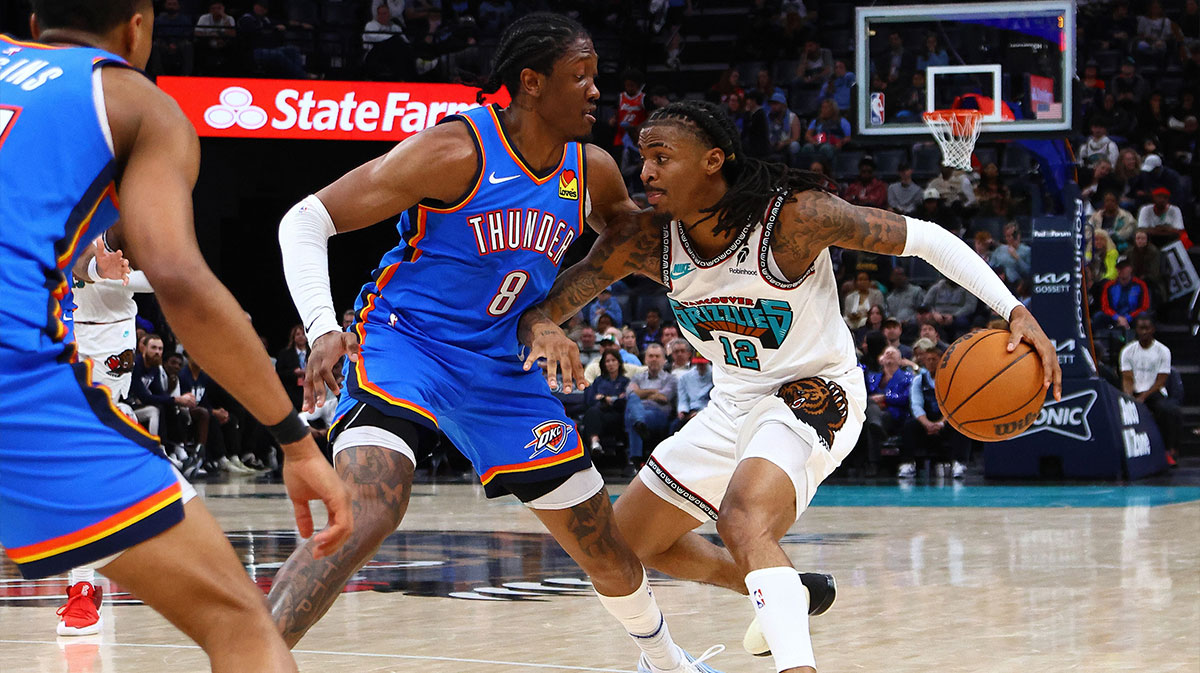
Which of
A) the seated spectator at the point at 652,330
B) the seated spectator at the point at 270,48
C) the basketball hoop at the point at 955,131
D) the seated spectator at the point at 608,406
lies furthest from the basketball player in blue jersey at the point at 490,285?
the seated spectator at the point at 270,48

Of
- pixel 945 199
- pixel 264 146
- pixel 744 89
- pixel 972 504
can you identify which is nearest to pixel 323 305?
pixel 972 504

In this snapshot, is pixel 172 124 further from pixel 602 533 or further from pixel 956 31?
pixel 956 31

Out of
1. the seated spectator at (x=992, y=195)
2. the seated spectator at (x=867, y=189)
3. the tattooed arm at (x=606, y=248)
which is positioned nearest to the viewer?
the tattooed arm at (x=606, y=248)

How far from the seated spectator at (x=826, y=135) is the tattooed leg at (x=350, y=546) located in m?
12.1

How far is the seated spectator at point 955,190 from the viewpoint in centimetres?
1408

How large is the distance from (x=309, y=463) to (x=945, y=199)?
41.4ft

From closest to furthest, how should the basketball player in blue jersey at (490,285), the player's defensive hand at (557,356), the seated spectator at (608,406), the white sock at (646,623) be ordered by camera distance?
the player's defensive hand at (557,356), the basketball player in blue jersey at (490,285), the white sock at (646,623), the seated spectator at (608,406)

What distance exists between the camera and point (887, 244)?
4.09m

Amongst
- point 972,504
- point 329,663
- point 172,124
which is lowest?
point 972,504

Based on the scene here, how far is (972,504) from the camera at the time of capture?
10039 mm

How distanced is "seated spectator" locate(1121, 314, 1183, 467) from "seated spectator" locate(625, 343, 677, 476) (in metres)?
4.17

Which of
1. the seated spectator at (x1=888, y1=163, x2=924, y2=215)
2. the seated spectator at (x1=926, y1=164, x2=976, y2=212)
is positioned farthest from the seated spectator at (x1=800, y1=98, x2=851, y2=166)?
the seated spectator at (x1=926, y1=164, x2=976, y2=212)

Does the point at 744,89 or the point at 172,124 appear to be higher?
the point at 744,89

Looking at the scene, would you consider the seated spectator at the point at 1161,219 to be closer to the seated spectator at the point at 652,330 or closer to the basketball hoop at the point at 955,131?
the basketball hoop at the point at 955,131
